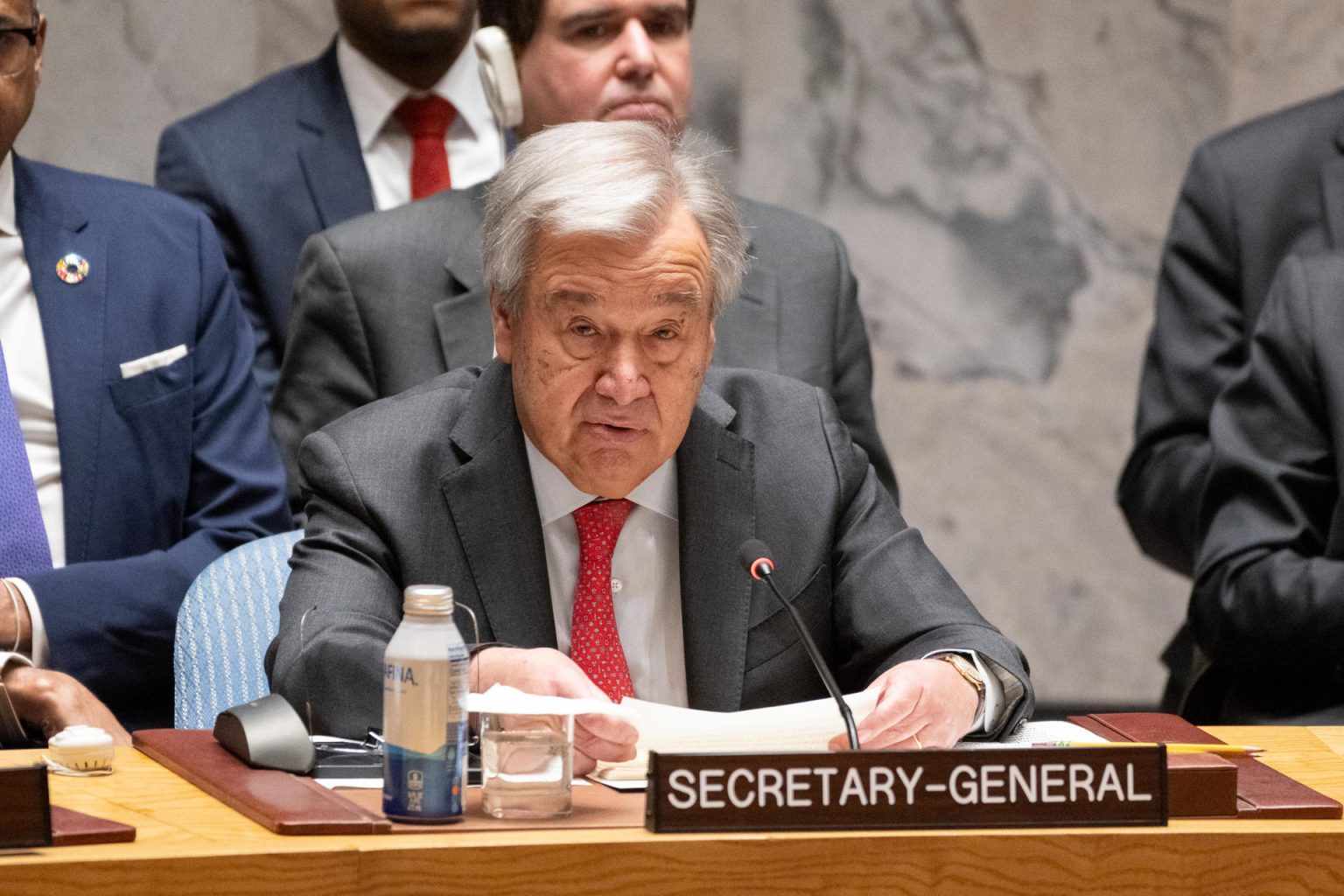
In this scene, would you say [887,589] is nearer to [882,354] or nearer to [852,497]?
[852,497]

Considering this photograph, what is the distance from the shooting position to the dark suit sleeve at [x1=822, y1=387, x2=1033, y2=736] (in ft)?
8.27

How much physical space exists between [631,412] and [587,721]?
576 mm

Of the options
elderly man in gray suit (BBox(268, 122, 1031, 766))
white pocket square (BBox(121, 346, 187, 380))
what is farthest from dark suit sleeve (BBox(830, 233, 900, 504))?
white pocket square (BBox(121, 346, 187, 380))

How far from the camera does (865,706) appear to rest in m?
2.27

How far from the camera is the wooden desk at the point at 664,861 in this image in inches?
69.9

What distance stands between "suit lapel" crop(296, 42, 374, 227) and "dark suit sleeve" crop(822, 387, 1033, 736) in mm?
1404

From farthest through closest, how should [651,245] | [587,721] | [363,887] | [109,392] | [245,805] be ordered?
[109,392] < [651,245] < [587,721] < [245,805] < [363,887]

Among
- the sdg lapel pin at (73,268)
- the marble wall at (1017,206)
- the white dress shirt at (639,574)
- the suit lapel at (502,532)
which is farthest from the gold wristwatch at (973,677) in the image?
the marble wall at (1017,206)

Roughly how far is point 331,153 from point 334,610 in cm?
170

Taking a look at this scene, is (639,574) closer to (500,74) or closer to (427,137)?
(500,74)

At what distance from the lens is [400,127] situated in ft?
13.3

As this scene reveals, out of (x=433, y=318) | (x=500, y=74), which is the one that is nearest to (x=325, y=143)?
(x=500, y=74)

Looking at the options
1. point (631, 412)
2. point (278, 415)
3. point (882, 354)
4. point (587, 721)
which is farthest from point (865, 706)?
point (882, 354)

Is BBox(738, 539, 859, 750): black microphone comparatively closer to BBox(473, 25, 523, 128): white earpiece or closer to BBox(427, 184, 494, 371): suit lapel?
BBox(427, 184, 494, 371): suit lapel
